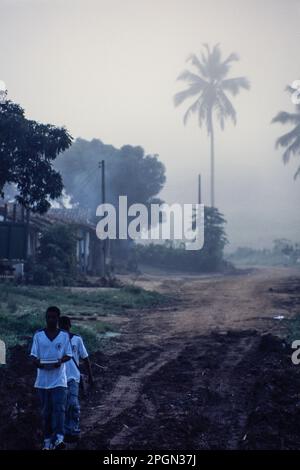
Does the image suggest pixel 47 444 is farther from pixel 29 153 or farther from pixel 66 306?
pixel 66 306

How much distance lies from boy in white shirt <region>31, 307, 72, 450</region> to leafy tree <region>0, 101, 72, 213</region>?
735 centimetres

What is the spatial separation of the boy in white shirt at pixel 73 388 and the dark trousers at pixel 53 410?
0.47 meters

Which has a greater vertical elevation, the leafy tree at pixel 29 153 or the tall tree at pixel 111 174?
the tall tree at pixel 111 174

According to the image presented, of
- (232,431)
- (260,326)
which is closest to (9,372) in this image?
(232,431)

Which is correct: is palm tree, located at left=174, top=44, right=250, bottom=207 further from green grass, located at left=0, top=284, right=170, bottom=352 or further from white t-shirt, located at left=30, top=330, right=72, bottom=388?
white t-shirt, located at left=30, top=330, right=72, bottom=388

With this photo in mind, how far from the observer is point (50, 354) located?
6566 millimetres

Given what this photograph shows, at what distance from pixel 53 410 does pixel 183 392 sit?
3.41m

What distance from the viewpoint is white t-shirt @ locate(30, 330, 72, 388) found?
6570 mm

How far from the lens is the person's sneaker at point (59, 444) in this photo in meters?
6.37
